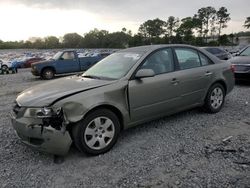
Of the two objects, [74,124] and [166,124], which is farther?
[166,124]

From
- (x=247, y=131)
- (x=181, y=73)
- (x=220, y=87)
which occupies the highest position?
(x=181, y=73)

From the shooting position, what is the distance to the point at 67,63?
16.5 meters

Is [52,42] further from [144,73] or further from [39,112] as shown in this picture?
[39,112]

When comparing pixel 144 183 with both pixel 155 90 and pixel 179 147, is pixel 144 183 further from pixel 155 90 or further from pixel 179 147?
pixel 155 90

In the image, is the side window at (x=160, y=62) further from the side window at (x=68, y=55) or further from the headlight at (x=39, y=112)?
the side window at (x=68, y=55)

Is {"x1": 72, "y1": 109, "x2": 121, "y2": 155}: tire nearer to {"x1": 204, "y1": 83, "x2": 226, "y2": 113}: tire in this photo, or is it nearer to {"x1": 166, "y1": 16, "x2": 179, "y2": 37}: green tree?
{"x1": 204, "y1": 83, "x2": 226, "y2": 113}: tire

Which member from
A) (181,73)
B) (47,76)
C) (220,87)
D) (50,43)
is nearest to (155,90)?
(181,73)

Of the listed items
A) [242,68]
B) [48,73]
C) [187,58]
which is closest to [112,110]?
[187,58]

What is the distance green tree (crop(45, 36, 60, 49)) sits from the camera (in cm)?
11762

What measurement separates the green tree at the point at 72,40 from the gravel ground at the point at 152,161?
110351 mm

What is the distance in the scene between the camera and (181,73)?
5309 mm

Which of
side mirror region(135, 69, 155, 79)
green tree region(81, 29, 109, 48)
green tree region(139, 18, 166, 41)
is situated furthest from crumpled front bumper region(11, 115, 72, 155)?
green tree region(81, 29, 109, 48)

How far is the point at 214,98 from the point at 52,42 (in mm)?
121184

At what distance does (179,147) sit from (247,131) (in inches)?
60.0
